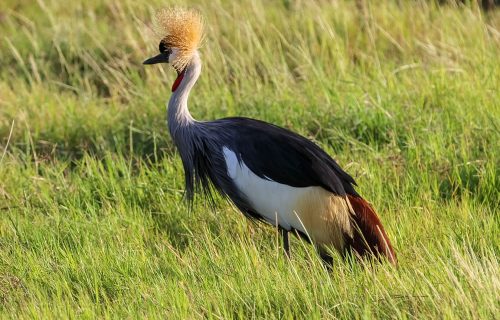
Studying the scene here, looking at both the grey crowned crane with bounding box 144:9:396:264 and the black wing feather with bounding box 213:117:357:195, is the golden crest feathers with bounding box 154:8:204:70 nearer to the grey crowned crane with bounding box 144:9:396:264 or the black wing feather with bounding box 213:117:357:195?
the grey crowned crane with bounding box 144:9:396:264

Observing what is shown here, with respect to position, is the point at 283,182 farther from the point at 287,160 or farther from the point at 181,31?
the point at 181,31

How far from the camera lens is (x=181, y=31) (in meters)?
4.10

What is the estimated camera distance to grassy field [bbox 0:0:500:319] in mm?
3018

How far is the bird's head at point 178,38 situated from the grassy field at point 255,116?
1.69 ft

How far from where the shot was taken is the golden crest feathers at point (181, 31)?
13.3 feet

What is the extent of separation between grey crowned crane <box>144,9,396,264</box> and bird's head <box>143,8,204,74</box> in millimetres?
301

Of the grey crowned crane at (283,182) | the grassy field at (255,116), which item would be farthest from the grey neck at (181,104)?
the grassy field at (255,116)

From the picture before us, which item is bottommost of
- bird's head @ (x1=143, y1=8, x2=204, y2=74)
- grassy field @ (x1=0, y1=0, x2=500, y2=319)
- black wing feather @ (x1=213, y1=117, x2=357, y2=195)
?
grassy field @ (x1=0, y1=0, x2=500, y2=319)

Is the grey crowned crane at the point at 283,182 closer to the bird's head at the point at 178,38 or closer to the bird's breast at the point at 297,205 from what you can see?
the bird's breast at the point at 297,205

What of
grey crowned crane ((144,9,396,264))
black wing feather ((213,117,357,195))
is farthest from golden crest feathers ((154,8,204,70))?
black wing feather ((213,117,357,195))

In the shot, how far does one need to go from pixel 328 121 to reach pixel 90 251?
1.63 m

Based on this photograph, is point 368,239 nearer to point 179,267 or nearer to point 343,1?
point 179,267

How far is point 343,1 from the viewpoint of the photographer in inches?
245

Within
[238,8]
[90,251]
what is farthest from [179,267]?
[238,8]
